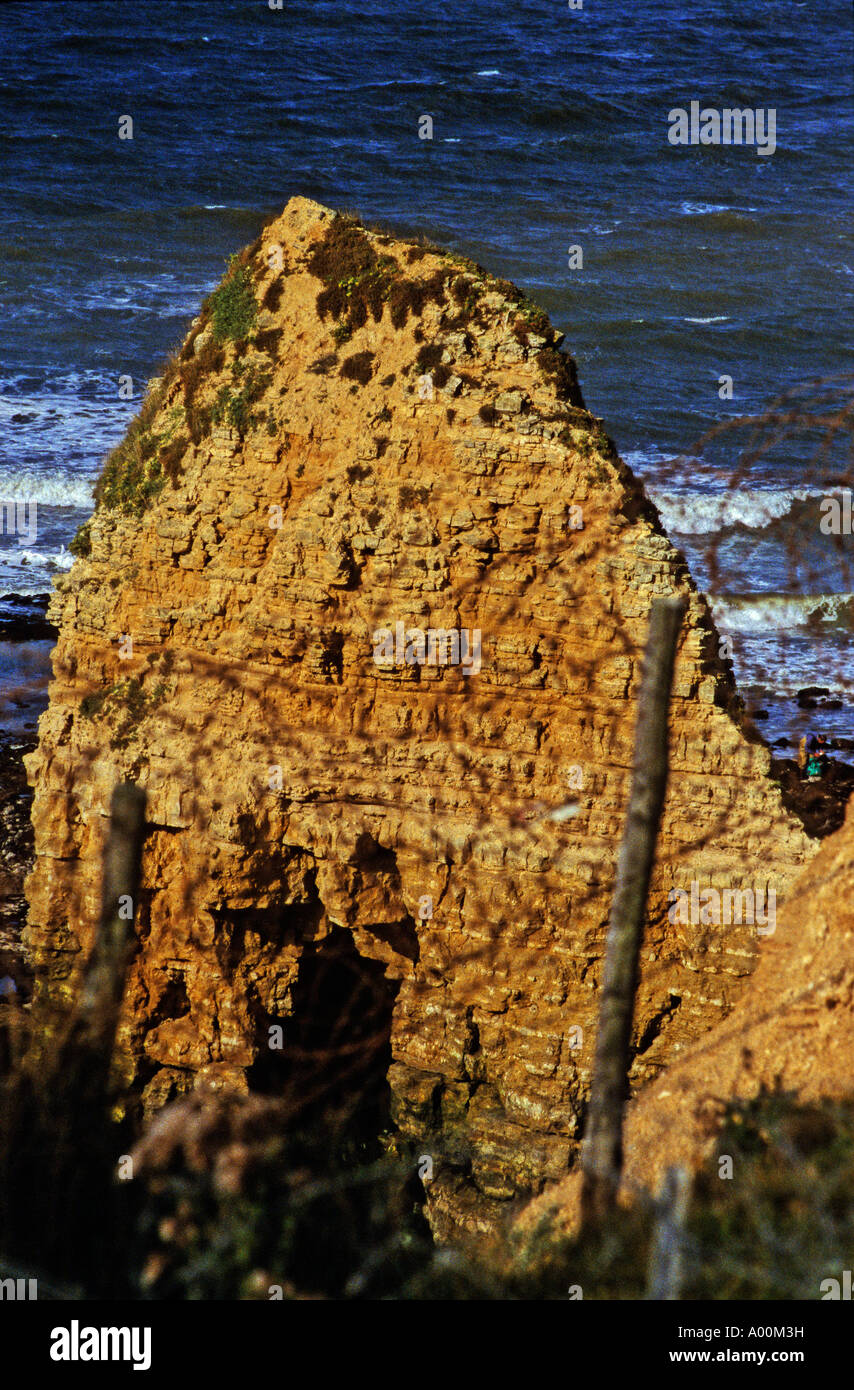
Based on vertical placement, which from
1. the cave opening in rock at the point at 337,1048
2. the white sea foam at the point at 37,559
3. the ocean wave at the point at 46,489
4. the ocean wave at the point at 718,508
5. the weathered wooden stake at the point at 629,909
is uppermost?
the ocean wave at the point at 46,489

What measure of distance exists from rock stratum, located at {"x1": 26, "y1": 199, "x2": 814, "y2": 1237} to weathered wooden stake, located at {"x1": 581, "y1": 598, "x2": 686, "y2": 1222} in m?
3.17

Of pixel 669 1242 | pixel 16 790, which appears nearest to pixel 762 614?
pixel 16 790

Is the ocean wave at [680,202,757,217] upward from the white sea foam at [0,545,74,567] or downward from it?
upward

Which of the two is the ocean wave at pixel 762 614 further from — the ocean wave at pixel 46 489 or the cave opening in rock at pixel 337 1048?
the cave opening in rock at pixel 337 1048

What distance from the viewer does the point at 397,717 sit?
13.4 m

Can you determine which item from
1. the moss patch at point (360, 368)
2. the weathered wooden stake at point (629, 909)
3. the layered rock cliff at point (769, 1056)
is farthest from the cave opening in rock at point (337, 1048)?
the moss patch at point (360, 368)

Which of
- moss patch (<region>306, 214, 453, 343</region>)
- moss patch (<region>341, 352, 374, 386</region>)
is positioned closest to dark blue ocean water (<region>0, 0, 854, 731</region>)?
moss patch (<region>306, 214, 453, 343</region>)

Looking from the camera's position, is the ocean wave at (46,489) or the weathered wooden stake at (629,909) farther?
the ocean wave at (46,489)

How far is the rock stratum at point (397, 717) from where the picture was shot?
12.9 m

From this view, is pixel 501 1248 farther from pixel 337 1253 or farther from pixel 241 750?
pixel 241 750

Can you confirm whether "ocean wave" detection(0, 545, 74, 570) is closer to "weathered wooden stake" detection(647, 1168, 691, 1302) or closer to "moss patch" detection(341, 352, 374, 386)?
"moss patch" detection(341, 352, 374, 386)

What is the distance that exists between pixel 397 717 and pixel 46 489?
28.3 m

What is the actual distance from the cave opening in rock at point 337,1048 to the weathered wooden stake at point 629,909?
4.73 meters

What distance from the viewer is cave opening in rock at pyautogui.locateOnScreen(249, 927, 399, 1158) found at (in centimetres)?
1448
